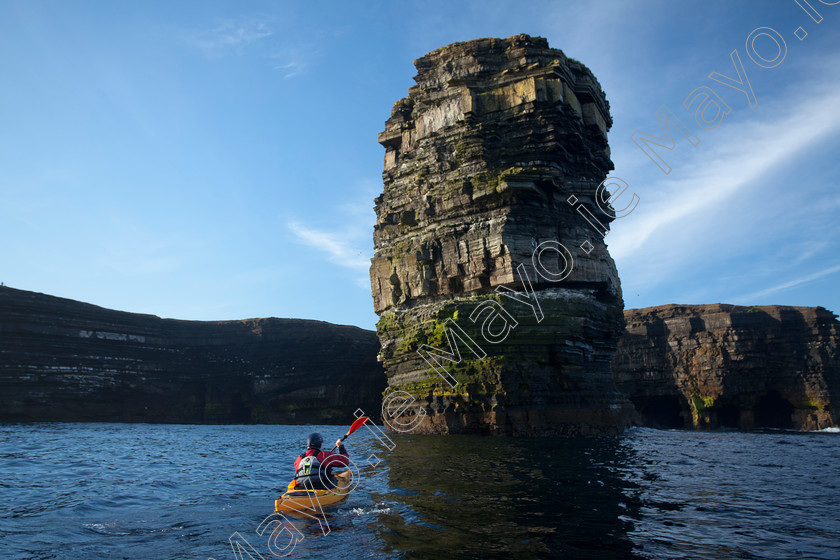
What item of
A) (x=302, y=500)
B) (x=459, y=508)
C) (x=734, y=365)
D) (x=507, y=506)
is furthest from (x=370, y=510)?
(x=734, y=365)

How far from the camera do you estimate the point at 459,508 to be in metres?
10.3

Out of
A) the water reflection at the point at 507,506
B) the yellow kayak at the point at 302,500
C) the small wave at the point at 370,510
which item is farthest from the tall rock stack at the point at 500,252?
the yellow kayak at the point at 302,500

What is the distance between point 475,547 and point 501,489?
14.8 feet

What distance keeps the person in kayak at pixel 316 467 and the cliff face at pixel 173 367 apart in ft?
177

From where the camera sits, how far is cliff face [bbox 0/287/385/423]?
169ft

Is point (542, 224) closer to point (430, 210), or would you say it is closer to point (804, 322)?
point (430, 210)

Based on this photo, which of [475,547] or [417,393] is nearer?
[475,547]

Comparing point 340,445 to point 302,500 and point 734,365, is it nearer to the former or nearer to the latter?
point 302,500

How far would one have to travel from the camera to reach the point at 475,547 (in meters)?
7.83

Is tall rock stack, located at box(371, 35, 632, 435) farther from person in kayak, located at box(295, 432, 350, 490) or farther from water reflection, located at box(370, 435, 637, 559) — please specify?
person in kayak, located at box(295, 432, 350, 490)

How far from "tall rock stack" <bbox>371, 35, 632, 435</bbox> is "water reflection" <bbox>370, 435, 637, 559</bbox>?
9.21 meters

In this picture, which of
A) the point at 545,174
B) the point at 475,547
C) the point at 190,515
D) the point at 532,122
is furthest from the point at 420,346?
the point at 475,547

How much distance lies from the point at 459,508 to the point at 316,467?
3189 mm

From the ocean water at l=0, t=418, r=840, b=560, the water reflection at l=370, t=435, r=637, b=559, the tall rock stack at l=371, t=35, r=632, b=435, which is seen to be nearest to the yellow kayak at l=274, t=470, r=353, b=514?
the ocean water at l=0, t=418, r=840, b=560
